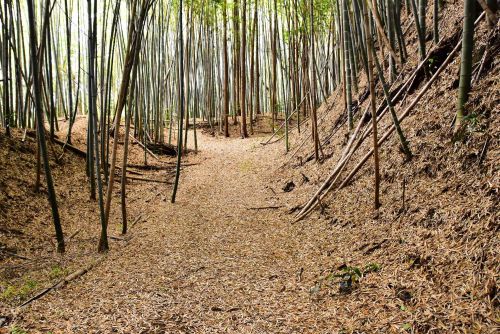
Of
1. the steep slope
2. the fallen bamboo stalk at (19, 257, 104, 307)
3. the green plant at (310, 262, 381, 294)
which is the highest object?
the steep slope

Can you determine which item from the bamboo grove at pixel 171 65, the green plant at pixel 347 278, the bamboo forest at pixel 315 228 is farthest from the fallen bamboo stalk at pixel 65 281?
the green plant at pixel 347 278

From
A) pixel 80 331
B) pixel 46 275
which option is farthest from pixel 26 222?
pixel 80 331

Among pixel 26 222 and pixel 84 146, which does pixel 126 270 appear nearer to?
pixel 26 222

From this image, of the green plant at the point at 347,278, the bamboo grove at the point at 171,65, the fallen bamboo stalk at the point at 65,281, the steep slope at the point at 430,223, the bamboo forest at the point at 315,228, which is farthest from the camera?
the bamboo grove at the point at 171,65

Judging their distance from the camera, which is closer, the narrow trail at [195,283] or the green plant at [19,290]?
the narrow trail at [195,283]

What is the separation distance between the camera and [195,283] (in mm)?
2764

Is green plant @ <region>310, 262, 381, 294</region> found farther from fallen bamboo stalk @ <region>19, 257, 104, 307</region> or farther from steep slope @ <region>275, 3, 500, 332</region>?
fallen bamboo stalk @ <region>19, 257, 104, 307</region>

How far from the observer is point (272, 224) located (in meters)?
4.20

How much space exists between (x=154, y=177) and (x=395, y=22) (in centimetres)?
504

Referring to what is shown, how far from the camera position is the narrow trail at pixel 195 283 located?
217 centimetres

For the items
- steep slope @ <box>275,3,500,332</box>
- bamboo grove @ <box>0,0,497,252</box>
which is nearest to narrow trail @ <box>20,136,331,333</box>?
steep slope @ <box>275,3,500,332</box>

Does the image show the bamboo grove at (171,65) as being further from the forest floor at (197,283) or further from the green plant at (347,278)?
the green plant at (347,278)

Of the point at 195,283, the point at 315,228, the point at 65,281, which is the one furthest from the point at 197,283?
the point at 315,228

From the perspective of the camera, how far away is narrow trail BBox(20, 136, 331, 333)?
2174 millimetres
